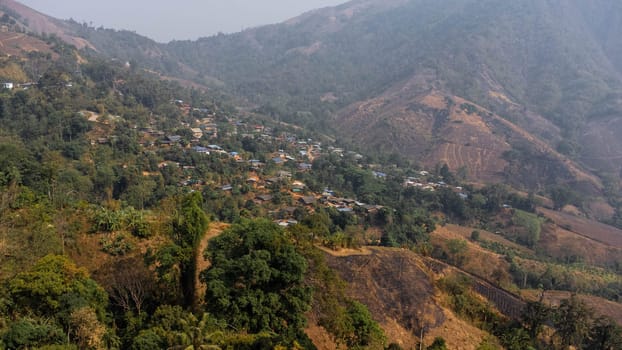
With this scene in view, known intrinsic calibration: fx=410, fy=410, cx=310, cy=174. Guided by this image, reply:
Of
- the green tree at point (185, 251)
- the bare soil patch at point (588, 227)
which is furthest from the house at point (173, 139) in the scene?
the bare soil patch at point (588, 227)

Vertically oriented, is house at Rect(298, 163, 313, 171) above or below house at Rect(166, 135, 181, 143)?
below

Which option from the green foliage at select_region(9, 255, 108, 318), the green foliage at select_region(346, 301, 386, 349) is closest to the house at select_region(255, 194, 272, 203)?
the green foliage at select_region(346, 301, 386, 349)

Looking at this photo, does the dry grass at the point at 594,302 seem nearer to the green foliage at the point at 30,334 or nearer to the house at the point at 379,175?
the green foliage at the point at 30,334

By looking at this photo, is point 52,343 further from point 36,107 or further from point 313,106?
point 313,106

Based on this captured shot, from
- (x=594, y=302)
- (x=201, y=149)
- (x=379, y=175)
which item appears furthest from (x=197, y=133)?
(x=594, y=302)

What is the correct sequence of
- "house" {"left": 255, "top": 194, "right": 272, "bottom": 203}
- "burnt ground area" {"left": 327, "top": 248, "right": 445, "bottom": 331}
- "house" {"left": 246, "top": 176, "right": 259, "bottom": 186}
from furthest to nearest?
"house" {"left": 246, "top": 176, "right": 259, "bottom": 186}, "house" {"left": 255, "top": 194, "right": 272, "bottom": 203}, "burnt ground area" {"left": 327, "top": 248, "right": 445, "bottom": 331}

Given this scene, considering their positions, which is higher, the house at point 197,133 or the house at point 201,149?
the house at point 197,133

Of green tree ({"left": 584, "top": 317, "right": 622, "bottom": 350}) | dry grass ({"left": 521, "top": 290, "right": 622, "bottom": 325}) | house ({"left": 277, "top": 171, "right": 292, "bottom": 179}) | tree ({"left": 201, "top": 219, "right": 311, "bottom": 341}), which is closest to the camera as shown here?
tree ({"left": 201, "top": 219, "right": 311, "bottom": 341})

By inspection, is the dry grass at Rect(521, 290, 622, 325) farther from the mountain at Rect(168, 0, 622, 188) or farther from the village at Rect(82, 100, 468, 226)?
the mountain at Rect(168, 0, 622, 188)

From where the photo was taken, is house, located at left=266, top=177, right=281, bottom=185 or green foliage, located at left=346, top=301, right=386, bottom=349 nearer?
green foliage, located at left=346, top=301, right=386, bottom=349

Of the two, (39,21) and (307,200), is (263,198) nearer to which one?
(307,200)
